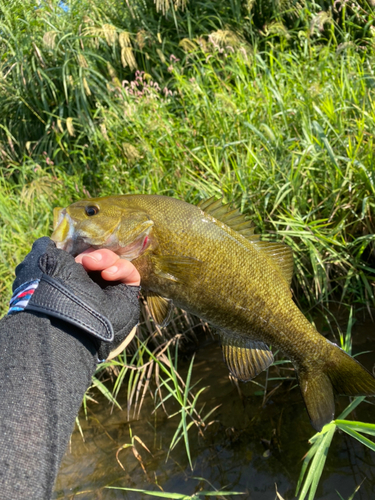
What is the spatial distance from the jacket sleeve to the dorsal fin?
82 centimetres

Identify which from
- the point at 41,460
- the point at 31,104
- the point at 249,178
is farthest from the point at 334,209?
the point at 31,104

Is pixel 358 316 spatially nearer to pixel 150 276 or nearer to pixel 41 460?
pixel 150 276

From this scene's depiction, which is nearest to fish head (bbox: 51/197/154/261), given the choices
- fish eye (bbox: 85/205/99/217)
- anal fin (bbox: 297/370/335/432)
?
fish eye (bbox: 85/205/99/217)

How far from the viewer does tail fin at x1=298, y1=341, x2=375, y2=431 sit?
5.47ft

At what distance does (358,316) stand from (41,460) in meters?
2.49

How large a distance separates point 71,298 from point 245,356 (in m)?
0.92

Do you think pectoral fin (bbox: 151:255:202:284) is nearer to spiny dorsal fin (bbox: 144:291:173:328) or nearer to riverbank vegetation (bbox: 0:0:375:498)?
spiny dorsal fin (bbox: 144:291:173:328)

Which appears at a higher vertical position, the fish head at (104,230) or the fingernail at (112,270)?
the fish head at (104,230)

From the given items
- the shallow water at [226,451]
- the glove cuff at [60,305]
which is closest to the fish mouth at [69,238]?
the glove cuff at [60,305]

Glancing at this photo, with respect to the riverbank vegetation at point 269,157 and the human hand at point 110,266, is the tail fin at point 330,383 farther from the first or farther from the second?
the human hand at point 110,266

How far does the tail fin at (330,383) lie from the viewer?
1.67 metres

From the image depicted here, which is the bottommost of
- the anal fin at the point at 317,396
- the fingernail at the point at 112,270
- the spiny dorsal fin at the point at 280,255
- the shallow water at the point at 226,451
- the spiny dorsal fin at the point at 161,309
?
the shallow water at the point at 226,451

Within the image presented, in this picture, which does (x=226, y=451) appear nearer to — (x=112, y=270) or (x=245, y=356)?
(x=245, y=356)

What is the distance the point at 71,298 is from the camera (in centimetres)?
136
